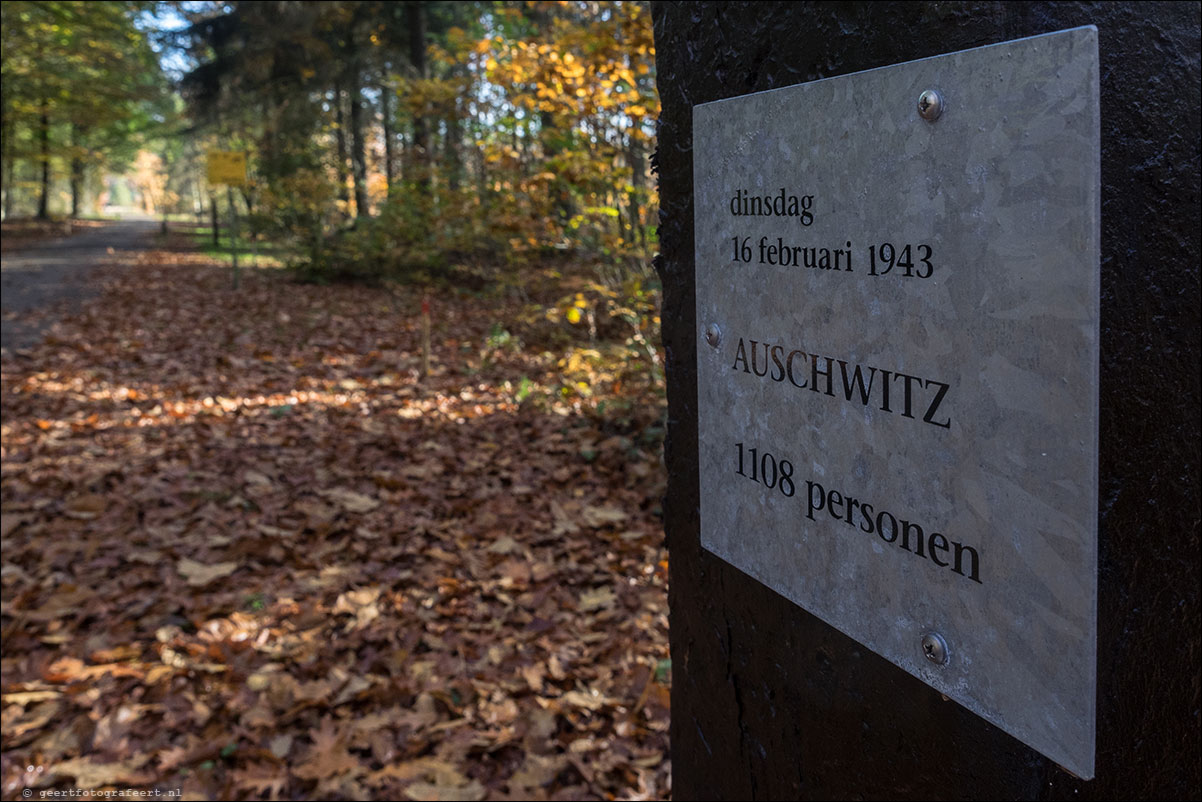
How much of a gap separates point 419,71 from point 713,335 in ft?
57.7

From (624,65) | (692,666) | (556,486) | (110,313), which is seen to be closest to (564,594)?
(556,486)

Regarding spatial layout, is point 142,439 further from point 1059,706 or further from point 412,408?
point 1059,706

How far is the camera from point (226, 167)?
15.3m

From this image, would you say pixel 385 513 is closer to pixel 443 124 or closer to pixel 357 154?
pixel 443 124

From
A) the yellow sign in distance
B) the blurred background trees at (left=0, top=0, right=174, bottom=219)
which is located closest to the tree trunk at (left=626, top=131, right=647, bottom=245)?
the yellow sign in distance

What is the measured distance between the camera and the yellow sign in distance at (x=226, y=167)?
15.1 m

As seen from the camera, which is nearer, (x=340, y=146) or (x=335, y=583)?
(x=335, y=583)

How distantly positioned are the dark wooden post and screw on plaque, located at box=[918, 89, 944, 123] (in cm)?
10

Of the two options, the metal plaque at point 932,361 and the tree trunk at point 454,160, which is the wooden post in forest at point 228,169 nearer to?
the tree trunk at point 454,160

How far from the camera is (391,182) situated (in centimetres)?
1648

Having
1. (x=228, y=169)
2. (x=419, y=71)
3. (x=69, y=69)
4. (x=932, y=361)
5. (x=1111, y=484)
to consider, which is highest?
(x=69, y=69)

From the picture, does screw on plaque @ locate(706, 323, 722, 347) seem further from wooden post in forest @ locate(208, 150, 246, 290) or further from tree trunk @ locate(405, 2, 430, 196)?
wooden post in forest @ locate(208, 150, 246, 290)

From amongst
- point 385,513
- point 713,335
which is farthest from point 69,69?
point 713,335

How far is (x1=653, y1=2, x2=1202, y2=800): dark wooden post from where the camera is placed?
35.0 inches
